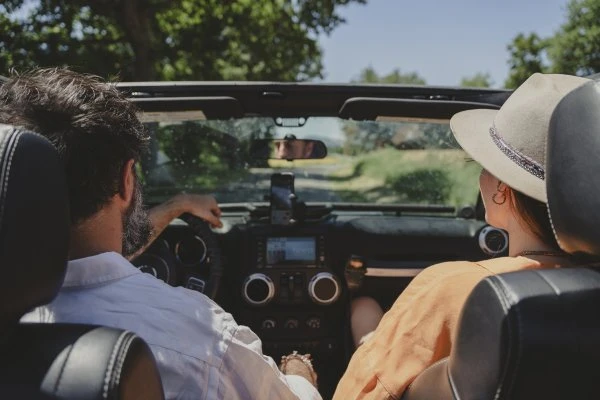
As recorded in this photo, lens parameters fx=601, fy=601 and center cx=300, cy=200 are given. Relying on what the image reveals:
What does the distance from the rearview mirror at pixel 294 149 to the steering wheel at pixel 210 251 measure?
62cm

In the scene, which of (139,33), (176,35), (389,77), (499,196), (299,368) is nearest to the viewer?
(499,196)

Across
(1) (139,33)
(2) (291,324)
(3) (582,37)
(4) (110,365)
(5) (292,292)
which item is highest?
(1) (139,33)

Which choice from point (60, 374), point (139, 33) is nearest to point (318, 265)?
point (60, 374)

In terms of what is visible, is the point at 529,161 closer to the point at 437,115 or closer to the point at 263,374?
the point at 263,374

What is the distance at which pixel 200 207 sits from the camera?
3295 millimetres

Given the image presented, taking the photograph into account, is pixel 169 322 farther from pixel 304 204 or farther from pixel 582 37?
pixel 582 37

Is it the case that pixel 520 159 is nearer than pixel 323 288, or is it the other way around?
pixel 520 159

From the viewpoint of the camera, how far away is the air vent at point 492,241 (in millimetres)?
3631

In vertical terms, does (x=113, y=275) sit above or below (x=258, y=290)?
above

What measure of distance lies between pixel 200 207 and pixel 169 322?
1836 millimetres

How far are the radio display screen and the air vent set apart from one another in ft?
3.36

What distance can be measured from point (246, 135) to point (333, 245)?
90cm

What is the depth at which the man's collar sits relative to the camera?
1488 mm

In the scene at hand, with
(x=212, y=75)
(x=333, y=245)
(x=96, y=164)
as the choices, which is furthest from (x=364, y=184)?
(x=212, y=75)
